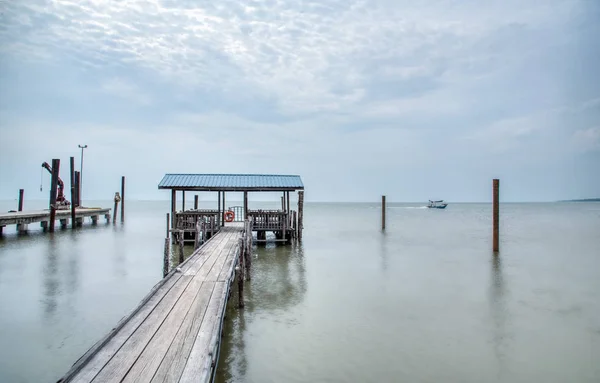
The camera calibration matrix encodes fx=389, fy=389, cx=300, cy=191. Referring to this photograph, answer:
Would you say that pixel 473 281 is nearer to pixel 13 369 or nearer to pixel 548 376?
pixel 548 376

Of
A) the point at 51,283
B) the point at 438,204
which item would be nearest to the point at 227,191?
the point at 51,283

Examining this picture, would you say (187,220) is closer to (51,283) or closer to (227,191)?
(227,191)

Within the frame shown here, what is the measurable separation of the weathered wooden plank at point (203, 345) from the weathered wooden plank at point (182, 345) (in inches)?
2.7

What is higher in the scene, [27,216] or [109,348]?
[27,216]

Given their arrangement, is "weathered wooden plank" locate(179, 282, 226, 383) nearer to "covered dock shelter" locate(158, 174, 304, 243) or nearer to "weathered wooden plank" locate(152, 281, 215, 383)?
"weathered wooden plank" locate(152, 281, 215, 383)

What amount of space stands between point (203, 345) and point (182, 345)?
12.5 inches

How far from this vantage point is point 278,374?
24.5 ft

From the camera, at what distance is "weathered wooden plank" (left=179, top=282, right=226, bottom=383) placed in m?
5.07

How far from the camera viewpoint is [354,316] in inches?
439

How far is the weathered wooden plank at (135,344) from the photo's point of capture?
4.95 meters

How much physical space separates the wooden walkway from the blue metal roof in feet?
45.7

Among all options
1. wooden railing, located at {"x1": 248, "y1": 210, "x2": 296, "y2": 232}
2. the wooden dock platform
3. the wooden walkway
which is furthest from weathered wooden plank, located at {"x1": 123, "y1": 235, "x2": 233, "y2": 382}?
the wooden dock platform

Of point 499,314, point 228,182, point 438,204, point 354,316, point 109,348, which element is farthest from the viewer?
point 438,204

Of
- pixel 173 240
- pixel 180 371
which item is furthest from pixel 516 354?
pixel 173 240
